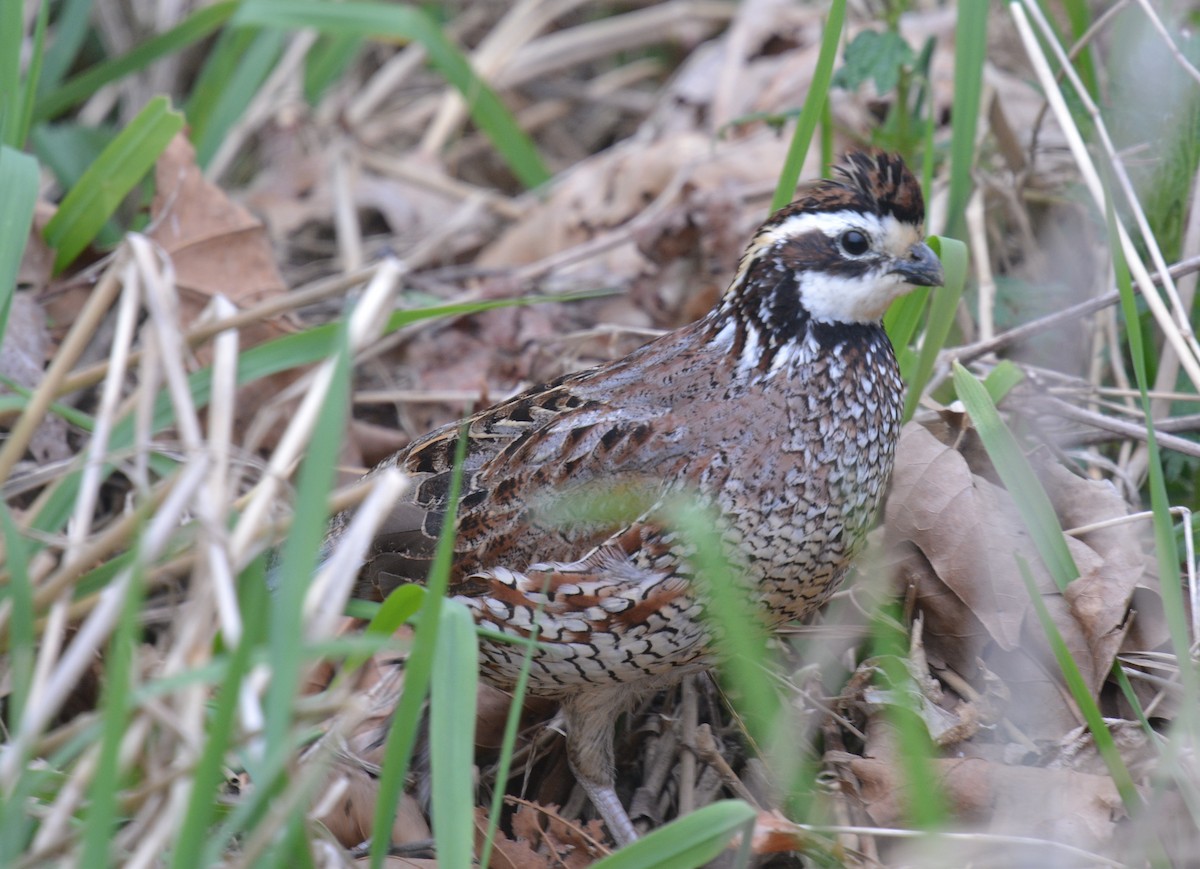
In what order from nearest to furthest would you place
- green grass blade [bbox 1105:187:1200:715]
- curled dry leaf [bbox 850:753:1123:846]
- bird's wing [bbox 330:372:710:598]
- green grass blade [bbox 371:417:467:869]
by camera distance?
green grass blade [bbox 371:417:467:869], green grass blade [bbox 1105:187:1200:715], curled dry leaf [bbox 850:753:1123:846], bird's wing [bbox 330:372:710:598]

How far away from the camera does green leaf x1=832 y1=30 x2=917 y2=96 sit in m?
3.56

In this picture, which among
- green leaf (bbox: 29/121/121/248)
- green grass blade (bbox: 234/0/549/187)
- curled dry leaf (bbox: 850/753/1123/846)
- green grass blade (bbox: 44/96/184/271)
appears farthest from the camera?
green leaf (bbox: 29/121/121/248)

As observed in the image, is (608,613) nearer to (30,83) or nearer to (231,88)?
(30,83)

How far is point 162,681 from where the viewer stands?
1.97m

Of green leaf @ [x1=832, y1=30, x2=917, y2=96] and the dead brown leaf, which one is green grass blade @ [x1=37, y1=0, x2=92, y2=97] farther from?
green leaf @ [x1=832, y1=30, x2=917, y2=96]

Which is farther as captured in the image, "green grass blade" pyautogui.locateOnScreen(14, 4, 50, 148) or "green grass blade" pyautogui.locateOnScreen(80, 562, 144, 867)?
"green grass blade" pyautogui.locateOnScreen(14, 4, 50, 148)

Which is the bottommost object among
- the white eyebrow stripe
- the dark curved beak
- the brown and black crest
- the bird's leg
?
the bird's leg

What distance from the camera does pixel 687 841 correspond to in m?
2.06

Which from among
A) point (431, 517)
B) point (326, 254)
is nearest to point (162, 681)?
point (431, 517)

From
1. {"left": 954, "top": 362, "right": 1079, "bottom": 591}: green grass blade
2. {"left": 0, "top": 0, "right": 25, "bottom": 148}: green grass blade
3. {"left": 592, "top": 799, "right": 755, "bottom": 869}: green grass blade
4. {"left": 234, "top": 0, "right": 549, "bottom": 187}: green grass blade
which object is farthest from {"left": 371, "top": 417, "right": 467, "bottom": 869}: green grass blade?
{"left": 0, "top": 0, "right": 25, "bottom": 148}: green grass blade

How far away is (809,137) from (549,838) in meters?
1.69

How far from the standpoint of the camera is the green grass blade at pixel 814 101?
9.90 ft

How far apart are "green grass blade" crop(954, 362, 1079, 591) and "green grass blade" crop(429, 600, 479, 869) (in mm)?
1208

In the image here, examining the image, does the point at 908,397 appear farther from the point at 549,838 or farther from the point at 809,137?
the point at 549,838
